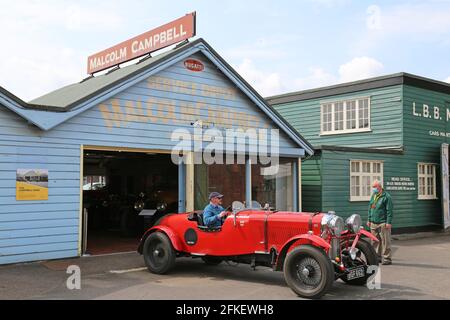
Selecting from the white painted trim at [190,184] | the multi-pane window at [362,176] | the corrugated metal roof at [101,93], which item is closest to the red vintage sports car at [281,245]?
the white painted trim at [190,184]

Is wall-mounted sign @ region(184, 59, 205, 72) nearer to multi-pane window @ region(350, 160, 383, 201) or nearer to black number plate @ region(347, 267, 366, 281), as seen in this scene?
multi-pane window @ region(350, 160, 383, 201)

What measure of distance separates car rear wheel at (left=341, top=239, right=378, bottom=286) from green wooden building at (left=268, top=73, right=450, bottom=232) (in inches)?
273

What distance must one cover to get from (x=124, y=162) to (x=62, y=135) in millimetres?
7599

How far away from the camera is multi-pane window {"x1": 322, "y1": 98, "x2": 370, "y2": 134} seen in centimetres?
1816

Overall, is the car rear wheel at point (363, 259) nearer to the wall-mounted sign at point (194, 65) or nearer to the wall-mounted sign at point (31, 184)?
the wall-mounted sign at point (31, 184)

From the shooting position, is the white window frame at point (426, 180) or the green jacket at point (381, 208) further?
the white window frame at point (426, 180)

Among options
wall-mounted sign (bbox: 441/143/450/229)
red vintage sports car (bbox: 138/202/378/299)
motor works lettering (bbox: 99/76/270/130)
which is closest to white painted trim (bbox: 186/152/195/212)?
motor works lettering (bbox: 99/76/270/130)

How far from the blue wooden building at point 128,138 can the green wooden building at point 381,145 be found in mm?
1344

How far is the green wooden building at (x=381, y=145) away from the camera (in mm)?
15039

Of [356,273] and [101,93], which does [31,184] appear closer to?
[101,93]

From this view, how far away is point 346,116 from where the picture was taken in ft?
61.2

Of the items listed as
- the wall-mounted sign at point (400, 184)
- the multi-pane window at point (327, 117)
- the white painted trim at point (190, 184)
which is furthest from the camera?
the multi-pane window at point (327, 117)
